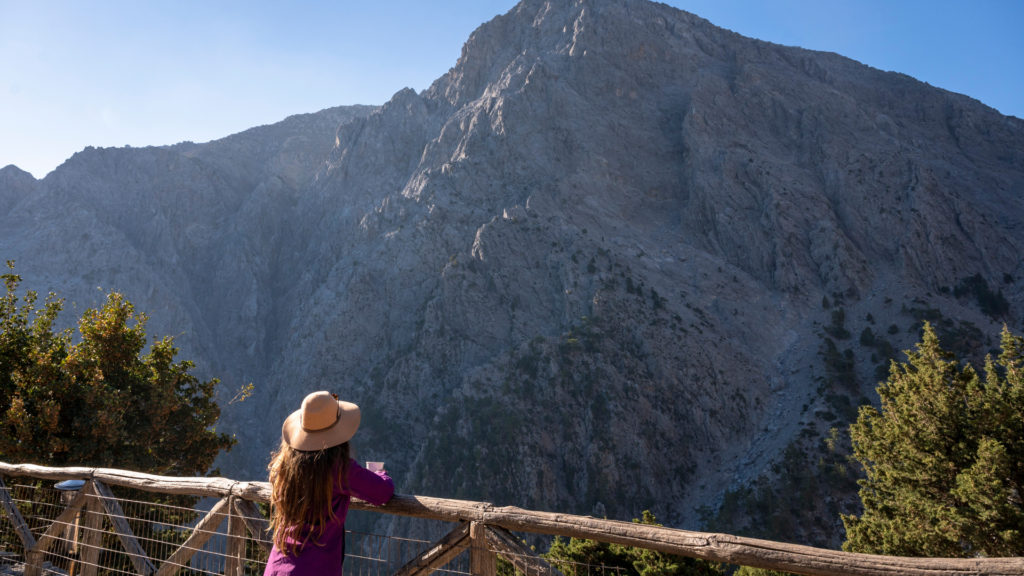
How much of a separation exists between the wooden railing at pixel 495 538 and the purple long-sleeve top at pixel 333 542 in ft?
1.30

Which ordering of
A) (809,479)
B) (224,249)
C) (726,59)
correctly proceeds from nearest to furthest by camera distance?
(809,479) → (726,59) → (224,249)

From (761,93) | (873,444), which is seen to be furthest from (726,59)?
(873,444)

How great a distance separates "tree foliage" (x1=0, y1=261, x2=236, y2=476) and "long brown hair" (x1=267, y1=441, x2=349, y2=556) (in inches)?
459

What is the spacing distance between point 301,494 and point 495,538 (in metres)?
1.30

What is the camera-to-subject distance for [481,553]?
3.59 meters

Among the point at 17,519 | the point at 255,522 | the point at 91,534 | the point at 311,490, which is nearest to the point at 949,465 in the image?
the point at 255,522

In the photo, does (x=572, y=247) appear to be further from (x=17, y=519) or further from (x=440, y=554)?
(x=440, y=554)

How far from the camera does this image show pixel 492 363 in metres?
63.3

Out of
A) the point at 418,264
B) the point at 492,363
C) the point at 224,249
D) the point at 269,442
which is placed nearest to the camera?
the point at 492,363

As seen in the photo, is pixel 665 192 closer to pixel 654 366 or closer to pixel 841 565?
pixel 654 366

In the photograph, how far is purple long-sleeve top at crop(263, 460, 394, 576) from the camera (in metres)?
3.05

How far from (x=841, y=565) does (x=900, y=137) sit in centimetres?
9485

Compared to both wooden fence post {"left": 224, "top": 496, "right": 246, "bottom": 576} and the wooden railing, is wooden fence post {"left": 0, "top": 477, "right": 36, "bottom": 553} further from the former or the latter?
wooden fence post {"left": 224, "top": 496, "right": 246, "bottom": 576}

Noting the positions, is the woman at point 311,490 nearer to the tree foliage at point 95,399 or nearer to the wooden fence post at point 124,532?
the wooden fence post at point 124,532
